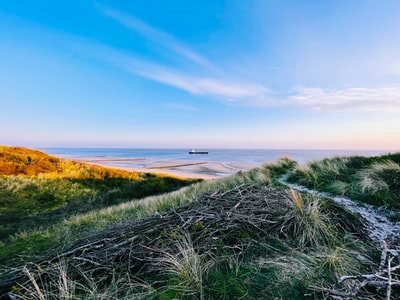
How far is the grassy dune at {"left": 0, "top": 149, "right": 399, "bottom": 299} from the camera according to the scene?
222cm

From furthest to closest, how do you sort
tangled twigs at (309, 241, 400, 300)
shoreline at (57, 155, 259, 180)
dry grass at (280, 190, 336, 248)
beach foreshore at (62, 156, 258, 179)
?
beach foreshore at (62, 156, 258, 179) → shoreline at (57, 155, 259, 180) → dry grass at (280, 190, 336, 248) → tangled twigs at (309, 241, 400, 300)

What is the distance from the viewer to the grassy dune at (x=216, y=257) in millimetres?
2221

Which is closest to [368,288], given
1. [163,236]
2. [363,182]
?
[163,236]

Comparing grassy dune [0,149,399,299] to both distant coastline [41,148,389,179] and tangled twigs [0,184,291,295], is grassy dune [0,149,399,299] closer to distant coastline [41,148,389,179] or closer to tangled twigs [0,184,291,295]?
tangled twigs [0,184,291,295]

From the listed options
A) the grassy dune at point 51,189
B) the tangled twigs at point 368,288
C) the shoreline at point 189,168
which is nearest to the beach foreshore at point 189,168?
the shoreline at point 189,168

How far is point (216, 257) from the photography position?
2.81 m

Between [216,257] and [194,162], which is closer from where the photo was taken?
[216,257]

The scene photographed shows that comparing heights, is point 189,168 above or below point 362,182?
below

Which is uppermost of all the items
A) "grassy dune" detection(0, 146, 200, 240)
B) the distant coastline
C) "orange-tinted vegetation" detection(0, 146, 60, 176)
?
"orange-tinted vegetation" detection(0, 146, 60, 176)

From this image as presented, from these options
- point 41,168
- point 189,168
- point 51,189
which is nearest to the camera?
point 51,189

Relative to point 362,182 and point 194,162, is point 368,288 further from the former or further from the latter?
point 194,162

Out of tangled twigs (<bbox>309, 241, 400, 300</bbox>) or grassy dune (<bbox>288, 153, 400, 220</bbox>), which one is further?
grassy dune (<bbox>288, 153, 400, 220</bbox>)

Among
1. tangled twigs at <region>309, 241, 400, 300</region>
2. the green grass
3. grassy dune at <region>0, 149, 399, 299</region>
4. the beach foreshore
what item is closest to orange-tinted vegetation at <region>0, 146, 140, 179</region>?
the beach foreshore

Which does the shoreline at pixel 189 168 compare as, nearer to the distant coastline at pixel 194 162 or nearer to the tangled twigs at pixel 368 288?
the distant coastline at pixel 194 162
